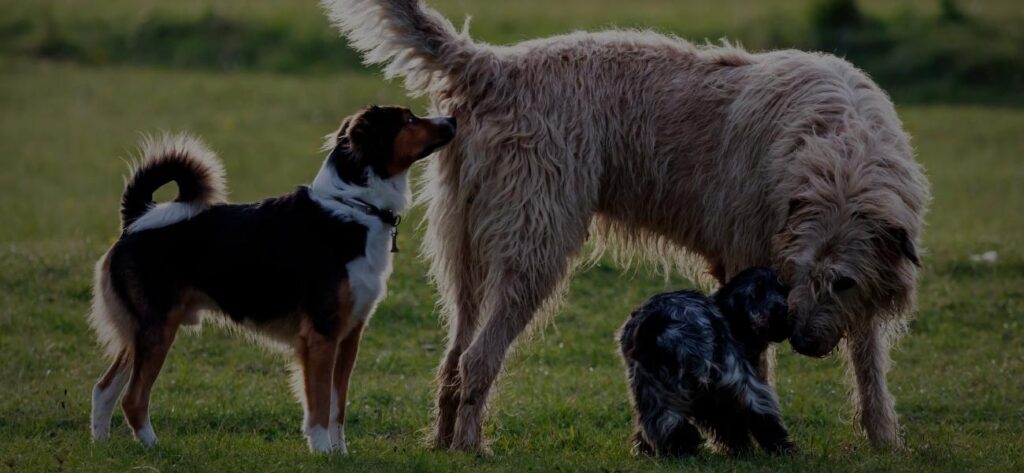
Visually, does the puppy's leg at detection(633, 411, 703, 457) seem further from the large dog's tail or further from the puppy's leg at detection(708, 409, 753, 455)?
Result: the large dog's tail

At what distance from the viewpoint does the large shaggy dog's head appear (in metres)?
7.05

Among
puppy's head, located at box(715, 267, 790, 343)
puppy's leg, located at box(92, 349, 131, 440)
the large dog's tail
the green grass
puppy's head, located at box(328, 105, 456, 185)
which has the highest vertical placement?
the large dog's tail

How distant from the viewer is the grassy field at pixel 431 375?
7340mm

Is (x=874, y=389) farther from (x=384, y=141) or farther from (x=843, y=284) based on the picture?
(x=384, y=141)

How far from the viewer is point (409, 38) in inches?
308

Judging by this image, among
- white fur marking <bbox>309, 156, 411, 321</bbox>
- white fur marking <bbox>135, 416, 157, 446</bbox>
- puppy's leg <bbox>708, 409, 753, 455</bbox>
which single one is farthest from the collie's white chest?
puppy's leg <bbox>708, 409, 753, 455</bbox>

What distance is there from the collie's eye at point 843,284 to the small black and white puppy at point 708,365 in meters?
0.27

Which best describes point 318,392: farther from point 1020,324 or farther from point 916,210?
point 1020,324

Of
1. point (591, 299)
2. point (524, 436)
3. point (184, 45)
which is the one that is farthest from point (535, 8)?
point (524, 436)

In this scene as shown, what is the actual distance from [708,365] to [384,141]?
205cm

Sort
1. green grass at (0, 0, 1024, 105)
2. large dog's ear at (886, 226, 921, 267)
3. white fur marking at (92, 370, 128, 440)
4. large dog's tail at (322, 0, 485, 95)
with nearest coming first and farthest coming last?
large dog's ear at (886, 226, 921, 267)
white fur marking at (92, 370, 128, 440)
large dog's tail at (322, 0, 485, 95)
green grass at (0, 0, 1024, 105)

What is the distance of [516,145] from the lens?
7723 millimetres

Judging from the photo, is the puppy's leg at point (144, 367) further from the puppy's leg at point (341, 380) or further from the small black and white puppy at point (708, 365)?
the small black and white puppy at point (708, 365)

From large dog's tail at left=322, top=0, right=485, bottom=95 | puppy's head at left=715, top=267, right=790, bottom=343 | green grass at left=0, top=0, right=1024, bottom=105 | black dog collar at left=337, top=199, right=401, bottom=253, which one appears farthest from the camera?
green grass at left=0, top=0, right=1024, bottom=105
